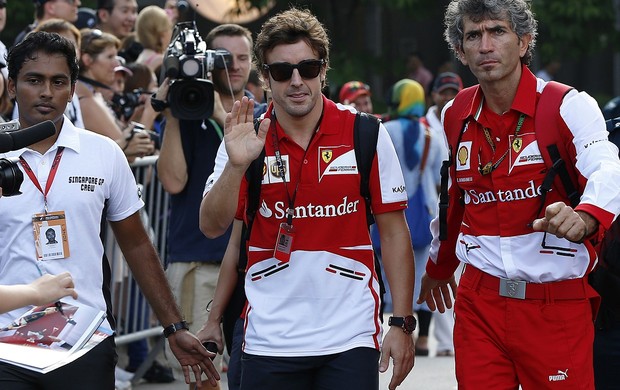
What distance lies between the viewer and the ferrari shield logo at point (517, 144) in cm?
531

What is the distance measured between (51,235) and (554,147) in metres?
1.98

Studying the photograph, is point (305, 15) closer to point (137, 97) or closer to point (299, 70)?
point (299, 70)

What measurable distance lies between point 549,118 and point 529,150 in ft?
0.49

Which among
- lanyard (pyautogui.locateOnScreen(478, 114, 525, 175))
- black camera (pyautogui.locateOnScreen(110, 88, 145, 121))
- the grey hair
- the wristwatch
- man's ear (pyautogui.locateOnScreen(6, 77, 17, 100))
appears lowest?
the wristwatch

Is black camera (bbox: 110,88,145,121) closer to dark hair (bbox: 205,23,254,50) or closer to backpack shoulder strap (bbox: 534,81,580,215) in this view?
dark hair (bbox: 205,23,254,50)

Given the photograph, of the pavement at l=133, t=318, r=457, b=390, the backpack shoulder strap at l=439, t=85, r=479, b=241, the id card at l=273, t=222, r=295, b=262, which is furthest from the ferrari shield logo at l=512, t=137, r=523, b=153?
the pavement at l=133, t=318, r=457, b=390

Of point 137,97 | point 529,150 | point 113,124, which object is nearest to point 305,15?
point 529,150

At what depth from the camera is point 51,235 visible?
505 centimetres

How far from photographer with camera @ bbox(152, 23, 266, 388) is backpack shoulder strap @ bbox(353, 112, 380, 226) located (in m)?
1.89

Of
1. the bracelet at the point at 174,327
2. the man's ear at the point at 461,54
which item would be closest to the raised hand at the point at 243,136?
the bracelet at the point at 174,327

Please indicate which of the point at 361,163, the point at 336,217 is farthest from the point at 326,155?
the point at 336,217

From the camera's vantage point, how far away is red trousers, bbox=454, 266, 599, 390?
5258mm

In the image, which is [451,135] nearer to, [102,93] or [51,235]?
[51,235]

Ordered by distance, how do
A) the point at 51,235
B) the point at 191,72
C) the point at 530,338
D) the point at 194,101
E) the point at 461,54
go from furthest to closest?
1. the point at 191,72
2. the point at 194,101
3. the point at 461,54
4. the point at 530,338
5. the point at 51,235
